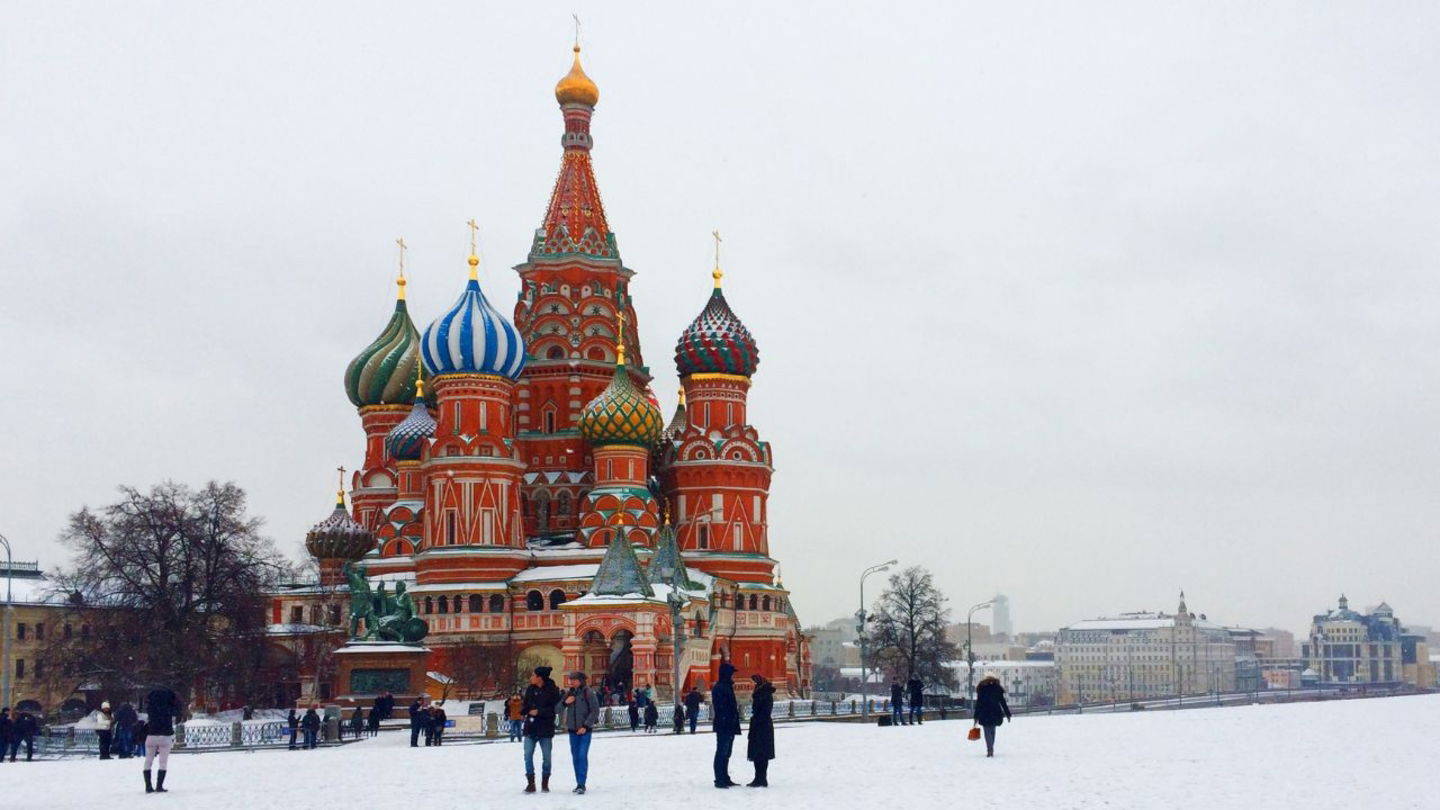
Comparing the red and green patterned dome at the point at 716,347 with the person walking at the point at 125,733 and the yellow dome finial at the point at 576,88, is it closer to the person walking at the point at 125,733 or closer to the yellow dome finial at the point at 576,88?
the yellow dome finial at the point at 576,88

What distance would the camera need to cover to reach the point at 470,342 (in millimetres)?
59938

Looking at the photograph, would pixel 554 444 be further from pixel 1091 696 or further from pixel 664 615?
pixel 1091 696

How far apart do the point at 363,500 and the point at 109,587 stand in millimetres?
17515

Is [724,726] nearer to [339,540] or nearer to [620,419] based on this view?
[620,419]

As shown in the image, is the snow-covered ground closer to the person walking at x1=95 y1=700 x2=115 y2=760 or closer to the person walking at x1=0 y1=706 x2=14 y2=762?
the person walking at x1=95 y1=700 x2=115 y2=760

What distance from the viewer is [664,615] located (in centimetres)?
5331

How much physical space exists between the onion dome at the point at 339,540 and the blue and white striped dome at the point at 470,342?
1157cm

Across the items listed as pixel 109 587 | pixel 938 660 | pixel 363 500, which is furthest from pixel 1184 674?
pixel 109 587

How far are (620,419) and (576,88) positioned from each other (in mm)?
16773

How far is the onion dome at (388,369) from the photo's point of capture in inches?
2810

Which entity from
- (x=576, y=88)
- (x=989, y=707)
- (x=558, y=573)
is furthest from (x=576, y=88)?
(x=989, y=707)

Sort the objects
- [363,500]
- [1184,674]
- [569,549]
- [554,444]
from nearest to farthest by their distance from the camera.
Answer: [569,549] < [554,444] < [363,500] < [1184,674]

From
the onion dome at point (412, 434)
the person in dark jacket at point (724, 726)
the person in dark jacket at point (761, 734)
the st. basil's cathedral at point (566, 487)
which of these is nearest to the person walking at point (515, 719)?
the person in dark jacket at point (761, 734)

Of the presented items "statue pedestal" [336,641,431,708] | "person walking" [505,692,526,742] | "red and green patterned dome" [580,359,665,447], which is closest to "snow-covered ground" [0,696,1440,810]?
"person walking" [505,692,526,742]
